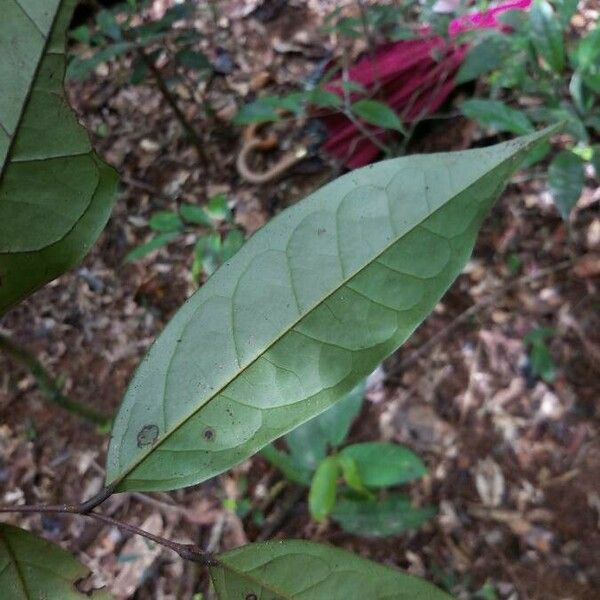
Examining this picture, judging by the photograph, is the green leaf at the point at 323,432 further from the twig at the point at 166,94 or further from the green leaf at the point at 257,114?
the twig at the point at 166,94

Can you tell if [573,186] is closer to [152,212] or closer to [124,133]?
[152,212]

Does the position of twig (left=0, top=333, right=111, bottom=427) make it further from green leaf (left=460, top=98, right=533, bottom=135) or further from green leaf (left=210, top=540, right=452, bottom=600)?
green leaf (left=460, top=98, right=533, bottom=135)

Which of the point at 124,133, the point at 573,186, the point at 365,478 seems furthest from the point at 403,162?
the point at 124,133

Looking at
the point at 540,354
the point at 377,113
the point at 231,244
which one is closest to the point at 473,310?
the point at 540,354

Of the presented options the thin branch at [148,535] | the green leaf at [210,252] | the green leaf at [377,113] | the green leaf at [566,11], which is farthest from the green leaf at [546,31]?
the thin branch at [148,535]

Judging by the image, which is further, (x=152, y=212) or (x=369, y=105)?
(x=152, y=212)

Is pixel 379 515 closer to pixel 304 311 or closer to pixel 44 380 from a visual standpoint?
pixel 44 380
